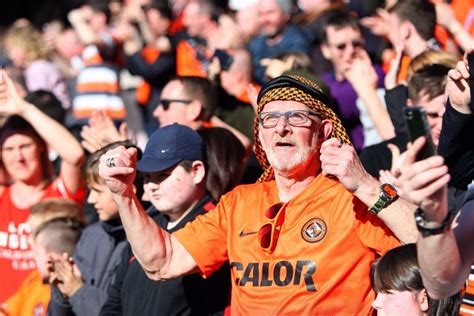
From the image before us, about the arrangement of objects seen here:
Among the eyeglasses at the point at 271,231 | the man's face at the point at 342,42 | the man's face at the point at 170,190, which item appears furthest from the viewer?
the man's face at the point at 342,42

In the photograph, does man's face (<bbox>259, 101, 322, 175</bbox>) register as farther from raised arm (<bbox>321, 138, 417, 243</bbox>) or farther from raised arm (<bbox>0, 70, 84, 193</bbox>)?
raised arm (<bbox>0, 70, 84, 193</bbox>)

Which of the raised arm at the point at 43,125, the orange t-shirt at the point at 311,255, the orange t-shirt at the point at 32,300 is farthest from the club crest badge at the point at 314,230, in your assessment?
the raised arm at the point at 43,125

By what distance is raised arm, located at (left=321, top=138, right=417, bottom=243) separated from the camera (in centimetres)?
463

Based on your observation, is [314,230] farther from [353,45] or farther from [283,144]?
[353,45]

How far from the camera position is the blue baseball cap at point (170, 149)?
5.93 m

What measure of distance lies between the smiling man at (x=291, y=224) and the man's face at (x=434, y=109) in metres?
1.13

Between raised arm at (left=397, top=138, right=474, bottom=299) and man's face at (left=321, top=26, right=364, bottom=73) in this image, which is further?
man's face at (left=321, top=26, right=364, bottom=73)

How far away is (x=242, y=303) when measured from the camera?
500 cm

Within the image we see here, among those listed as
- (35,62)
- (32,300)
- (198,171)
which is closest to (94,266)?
(32,300)

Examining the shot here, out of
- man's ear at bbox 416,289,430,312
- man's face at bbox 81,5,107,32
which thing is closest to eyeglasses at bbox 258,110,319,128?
man's ear at bbox 416,289,430,312

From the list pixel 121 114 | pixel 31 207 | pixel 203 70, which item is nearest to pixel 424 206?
pixel 31 207

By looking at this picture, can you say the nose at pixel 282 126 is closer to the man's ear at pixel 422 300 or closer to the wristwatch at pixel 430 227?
the man's ear at pixel 422 300

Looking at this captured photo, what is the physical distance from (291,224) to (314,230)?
0.13m

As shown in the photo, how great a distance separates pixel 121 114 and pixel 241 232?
6.34m
